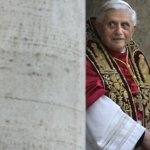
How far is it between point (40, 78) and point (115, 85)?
1.27 m

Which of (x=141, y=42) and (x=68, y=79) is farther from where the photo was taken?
(x=141, y=42)

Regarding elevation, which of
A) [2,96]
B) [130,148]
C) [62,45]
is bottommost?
[130,148]

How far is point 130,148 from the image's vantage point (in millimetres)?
3906

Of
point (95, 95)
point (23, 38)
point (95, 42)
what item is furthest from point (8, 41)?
point (95, 42)

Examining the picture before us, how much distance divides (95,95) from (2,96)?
1177 mm

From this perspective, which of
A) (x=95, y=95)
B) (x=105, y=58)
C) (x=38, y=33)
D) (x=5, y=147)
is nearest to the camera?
(x=5, y=147)

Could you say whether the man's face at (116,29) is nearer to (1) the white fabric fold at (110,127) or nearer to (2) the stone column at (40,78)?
(1) the white fabric fold at (110,127)

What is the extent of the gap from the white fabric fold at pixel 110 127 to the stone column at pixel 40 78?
94cm

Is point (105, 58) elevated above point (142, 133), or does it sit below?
above

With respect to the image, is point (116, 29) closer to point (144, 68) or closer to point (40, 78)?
point (144, 68)

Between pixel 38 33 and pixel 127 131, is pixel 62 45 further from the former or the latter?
pixel 127 131

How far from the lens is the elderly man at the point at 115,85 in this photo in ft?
12.7

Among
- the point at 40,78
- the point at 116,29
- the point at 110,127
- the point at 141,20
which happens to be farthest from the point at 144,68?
the point at 40,78

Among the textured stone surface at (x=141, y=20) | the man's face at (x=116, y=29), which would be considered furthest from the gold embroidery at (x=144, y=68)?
the textured stone surface at (x=141, y=20)
